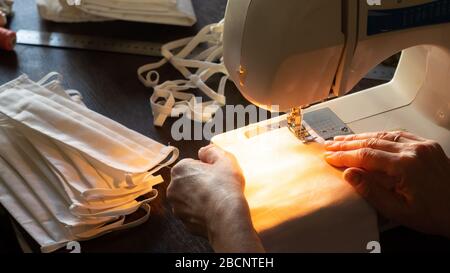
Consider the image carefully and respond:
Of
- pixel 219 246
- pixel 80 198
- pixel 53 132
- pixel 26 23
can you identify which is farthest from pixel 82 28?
pixel 219 246

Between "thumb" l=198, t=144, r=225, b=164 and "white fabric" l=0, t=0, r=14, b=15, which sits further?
"white fabric" l=0, t=0, r=14, b=15

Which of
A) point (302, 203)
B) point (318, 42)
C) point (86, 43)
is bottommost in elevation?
point (302, 203)

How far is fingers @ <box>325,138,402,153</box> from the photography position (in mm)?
878

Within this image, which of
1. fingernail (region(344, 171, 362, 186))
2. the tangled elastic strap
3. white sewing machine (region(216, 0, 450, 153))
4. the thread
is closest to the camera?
white sewing machine (region(216, 0, 450, 153))

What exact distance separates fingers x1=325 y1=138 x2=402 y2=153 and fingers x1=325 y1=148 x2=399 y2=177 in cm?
2

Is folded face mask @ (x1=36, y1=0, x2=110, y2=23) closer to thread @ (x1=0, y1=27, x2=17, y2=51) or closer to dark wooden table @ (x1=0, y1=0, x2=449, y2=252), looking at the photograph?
dark wooden table @ (x1=0, y1=0, x2=449, y2=252)

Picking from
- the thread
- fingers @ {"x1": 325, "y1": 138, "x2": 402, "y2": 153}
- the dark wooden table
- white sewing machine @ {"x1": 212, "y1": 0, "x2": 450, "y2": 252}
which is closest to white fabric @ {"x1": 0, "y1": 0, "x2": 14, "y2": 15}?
the dark wooden table

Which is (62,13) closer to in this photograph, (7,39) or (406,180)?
(7,39)

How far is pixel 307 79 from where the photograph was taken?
84 centimetres

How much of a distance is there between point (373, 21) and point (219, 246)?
436 mm

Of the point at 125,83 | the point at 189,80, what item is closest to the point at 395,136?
the point at 189,80

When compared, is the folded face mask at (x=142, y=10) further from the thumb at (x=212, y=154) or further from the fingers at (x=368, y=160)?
the fingers at (x=368, y=160)

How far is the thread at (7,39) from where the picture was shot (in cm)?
135

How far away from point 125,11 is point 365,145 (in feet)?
2.72
